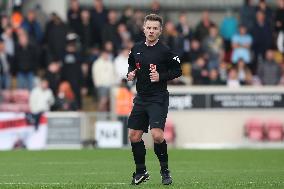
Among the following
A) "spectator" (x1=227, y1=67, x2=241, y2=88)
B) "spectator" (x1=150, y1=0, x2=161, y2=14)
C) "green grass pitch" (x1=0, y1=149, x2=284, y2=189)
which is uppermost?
"spectator" (x1=150, y1=0, x2=161, y2=14)

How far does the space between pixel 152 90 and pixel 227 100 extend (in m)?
14.7

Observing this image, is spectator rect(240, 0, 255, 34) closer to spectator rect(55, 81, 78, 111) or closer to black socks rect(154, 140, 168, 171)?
spectator rect(55, 81, 78, 111)

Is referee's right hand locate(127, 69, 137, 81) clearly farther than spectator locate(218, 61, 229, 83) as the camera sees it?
No

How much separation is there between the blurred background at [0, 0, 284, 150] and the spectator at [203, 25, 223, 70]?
0.03 m

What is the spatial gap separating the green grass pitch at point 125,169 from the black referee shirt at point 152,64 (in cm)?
133

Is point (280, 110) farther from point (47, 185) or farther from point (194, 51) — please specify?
point (47, 185)

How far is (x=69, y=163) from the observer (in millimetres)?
19875

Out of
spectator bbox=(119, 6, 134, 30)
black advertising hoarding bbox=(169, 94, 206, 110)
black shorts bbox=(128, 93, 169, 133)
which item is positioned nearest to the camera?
black shorts bbox=(128, 93, 169, 133)

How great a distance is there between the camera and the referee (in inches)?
534

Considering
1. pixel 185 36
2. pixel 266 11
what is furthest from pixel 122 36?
pixel 266 11

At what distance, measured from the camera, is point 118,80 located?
28.6 meters

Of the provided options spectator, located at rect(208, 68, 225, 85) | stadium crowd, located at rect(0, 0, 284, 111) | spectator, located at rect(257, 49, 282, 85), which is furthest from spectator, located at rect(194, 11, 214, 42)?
spectator, located at rect(257, 49, 282, 85)

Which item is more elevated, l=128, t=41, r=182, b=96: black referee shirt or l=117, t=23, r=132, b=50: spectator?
l=117, t=23, r=132, b=50: spectator

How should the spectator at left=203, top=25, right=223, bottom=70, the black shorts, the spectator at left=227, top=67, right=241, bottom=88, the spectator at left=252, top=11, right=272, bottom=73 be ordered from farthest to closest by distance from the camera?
the spectator at left=252, top=11, right=272, bottom=73 → the spectator at left=203, top=25, right=223, bottom=70 → the spectator at left=227, top=67, right=241, bottom=88 → the black shorts
